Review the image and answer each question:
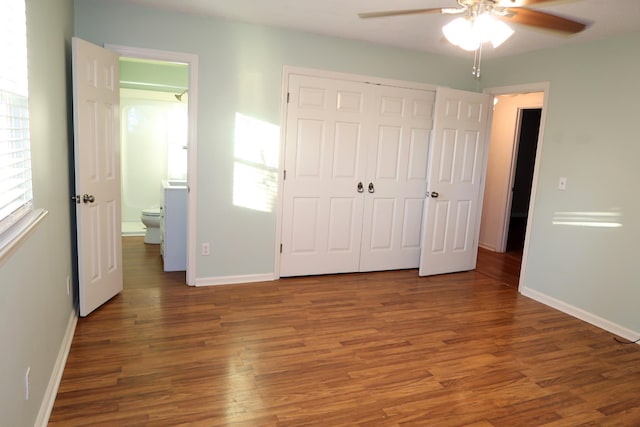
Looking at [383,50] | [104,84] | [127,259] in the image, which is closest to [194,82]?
[104,84]

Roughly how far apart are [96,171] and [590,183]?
13.2 ft

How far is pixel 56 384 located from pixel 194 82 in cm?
249

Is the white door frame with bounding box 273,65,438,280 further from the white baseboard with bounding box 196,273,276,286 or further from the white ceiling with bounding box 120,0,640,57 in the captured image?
the white ceiling with bounding box 120,0,640,57

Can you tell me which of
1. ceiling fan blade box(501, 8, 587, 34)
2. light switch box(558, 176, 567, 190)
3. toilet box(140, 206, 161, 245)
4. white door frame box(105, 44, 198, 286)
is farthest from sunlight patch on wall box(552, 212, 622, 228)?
toilet box(140, 206, 161, 245)

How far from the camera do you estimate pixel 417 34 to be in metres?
3.79

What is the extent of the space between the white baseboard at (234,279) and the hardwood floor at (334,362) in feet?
0.33

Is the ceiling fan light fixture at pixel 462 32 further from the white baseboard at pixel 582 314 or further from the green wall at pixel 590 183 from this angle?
the white baseboard at pixel 582 314

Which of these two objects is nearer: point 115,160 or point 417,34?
point 115,160

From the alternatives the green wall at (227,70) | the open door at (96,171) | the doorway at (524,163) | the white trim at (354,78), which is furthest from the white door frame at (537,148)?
the doorway at (524,163)

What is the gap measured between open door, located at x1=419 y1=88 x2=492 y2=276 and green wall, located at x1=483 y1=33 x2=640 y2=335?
25.6 inches

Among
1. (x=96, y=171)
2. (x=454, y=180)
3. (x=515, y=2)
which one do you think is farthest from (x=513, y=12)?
(x=96, y=171)

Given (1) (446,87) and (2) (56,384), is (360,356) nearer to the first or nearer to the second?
(2) (56,384)

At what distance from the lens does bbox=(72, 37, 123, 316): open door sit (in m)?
2.95

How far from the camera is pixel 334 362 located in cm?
273
